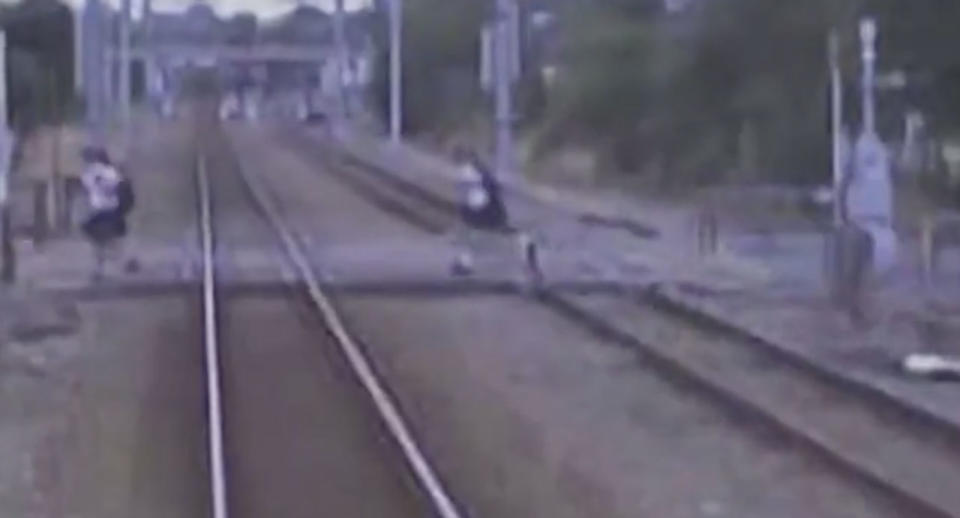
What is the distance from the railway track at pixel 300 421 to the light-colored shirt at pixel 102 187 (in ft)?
5.01

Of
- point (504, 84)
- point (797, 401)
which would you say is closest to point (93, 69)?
point (504, 84)

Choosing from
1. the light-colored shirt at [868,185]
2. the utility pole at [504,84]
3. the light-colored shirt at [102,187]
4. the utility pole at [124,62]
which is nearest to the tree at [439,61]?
the utility pole at [124,62]

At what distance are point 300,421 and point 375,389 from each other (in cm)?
185

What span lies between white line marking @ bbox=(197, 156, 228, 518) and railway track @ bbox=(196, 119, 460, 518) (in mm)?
21

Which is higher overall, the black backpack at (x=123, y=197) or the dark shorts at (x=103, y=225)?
the black backpack at (x=123, y=197)

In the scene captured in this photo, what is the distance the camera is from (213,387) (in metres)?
23.2

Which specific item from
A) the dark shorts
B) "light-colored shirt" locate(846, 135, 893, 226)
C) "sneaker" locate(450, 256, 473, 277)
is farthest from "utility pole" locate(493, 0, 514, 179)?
"light-colored shirt" locate(846, 135, 893, 226)

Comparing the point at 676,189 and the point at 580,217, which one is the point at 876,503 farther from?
the point at 676,189

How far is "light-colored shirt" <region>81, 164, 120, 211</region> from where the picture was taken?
116 feet

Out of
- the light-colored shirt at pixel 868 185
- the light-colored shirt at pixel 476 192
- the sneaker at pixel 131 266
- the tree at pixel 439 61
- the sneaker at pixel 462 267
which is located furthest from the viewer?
the tree at pixel 439 61

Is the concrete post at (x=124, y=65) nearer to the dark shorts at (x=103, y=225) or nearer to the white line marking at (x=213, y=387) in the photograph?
the white line marking at (x=213, y=387)

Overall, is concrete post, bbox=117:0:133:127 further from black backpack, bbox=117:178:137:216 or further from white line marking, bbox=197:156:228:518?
black backpack, bbox=117:178:137:216

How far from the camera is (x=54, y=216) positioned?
48.9 metres

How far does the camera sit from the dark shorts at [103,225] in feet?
116
